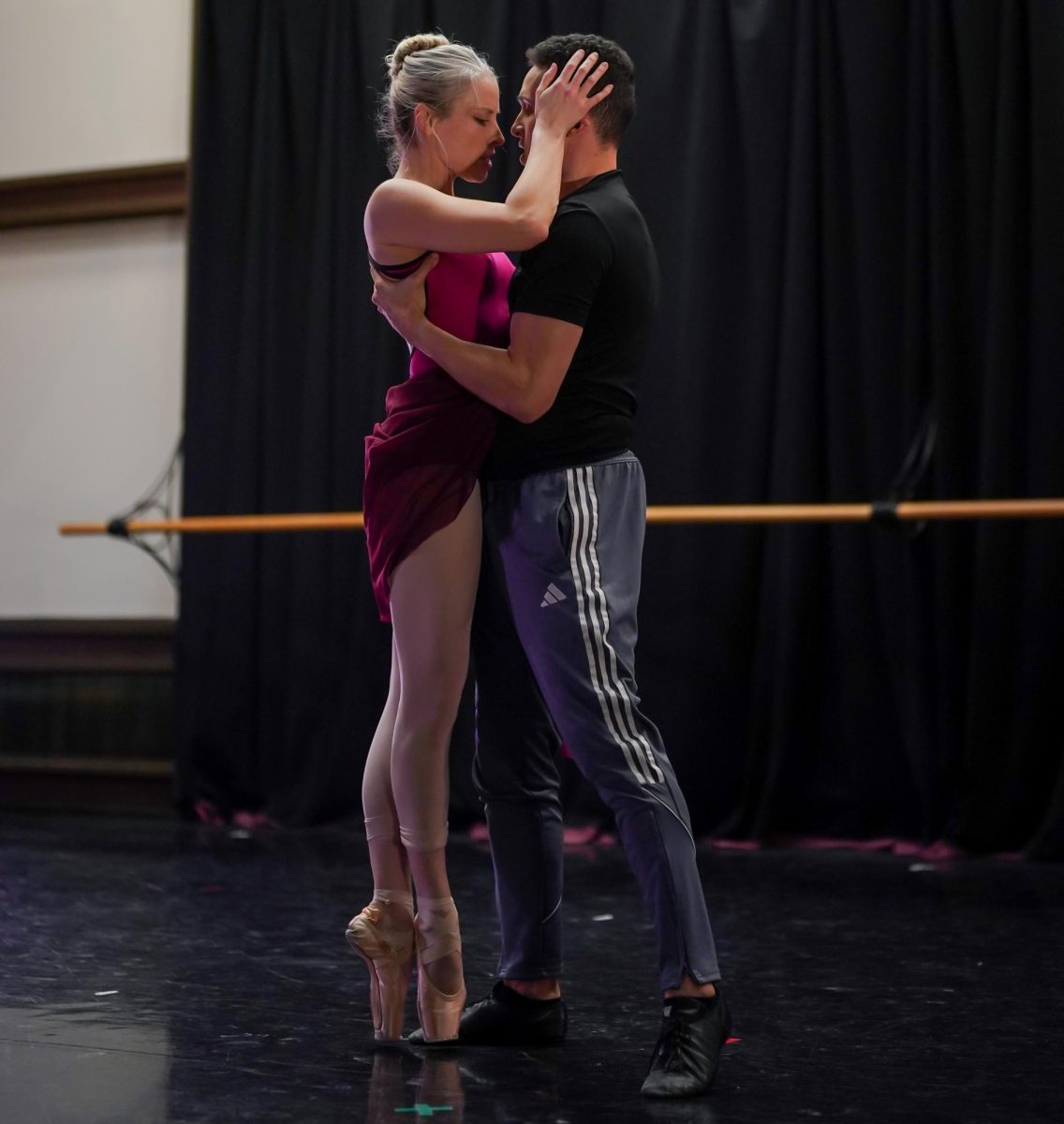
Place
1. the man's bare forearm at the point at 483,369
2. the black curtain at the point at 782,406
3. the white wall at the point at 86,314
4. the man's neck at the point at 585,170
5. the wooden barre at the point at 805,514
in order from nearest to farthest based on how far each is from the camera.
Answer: the man's bare forearm at the point at 483,369 < the man's neck at the point at 585,170 < the wooden barre at the point at 805,514 < the black curtain at the point at 782,406 < the white wall at the point at 86,314

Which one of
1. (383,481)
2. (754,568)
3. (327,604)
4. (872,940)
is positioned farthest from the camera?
(327,604)

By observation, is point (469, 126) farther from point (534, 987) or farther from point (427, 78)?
point (534, 987)

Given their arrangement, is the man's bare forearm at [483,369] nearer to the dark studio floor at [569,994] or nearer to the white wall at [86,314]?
the dark studio floor at [569,994]

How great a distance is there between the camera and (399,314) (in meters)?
1.77

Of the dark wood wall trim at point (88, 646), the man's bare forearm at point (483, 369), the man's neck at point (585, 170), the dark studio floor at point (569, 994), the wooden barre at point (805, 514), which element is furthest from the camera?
the dark wood wall trim at point (88, 646)

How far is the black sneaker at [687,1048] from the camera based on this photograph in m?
1.62

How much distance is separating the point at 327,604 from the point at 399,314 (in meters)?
2.77

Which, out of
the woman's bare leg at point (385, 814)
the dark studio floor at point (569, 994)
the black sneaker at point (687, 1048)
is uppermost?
the woman's bare leg at point (385, 814)

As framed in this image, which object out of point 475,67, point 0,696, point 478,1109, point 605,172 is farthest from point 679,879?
point 0,696

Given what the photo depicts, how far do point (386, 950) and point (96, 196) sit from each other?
3.76 meters

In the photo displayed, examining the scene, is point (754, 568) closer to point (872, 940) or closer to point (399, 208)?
point (872, 940)

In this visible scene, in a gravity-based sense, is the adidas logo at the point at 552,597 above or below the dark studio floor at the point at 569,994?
above

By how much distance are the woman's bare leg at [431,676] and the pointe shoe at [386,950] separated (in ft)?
0.13

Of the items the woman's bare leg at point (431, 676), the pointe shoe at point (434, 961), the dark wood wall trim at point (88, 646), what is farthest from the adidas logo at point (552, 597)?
the dark wood wall trim at point (88, 646)
